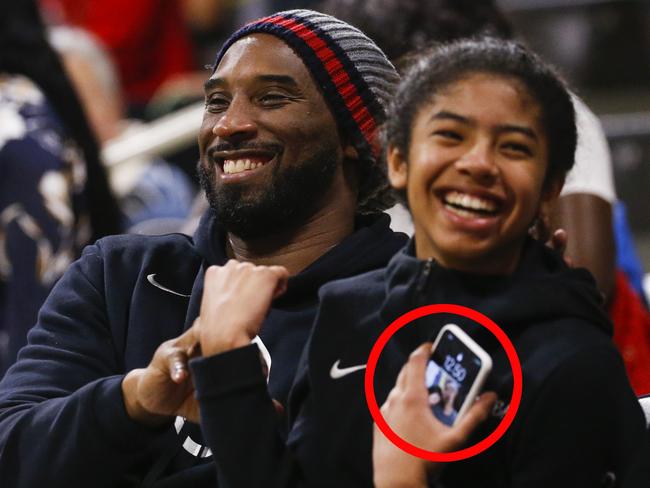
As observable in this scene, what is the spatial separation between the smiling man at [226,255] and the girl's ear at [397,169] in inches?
10.8

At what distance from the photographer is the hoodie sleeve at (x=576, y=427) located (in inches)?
52.4

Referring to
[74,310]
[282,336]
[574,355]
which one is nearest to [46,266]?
[74,310]

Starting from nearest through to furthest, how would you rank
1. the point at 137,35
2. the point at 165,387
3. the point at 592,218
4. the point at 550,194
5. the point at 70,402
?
the point at 550,194, the point at 165,387, the point at 70,402, the point at 592,218, the point at 137,35

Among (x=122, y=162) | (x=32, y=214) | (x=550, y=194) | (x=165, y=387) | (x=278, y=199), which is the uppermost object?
(x=550, y=194)

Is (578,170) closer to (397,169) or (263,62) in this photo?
(263,62)

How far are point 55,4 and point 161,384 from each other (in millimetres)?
3857

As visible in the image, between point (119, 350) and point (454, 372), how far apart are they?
607mm

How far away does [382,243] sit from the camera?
5.77 ft

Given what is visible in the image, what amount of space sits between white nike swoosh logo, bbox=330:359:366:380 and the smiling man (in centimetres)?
20

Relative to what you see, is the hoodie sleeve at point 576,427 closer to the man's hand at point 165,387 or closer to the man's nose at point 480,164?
the man's nose at point 480,164

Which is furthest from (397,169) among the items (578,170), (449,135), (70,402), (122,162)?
(122,162)

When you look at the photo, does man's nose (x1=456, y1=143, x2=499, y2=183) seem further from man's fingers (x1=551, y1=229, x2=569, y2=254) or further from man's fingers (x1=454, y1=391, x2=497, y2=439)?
man's fingers (x1=551, y1=229, x2=569, y2=254)

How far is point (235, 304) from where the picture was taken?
1483 millimetres

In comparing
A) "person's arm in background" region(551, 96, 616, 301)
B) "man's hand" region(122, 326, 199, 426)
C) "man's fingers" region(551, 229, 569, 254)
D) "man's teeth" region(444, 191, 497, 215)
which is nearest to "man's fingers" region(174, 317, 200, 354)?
"man's hand" region(122, 326, 199, 426)
